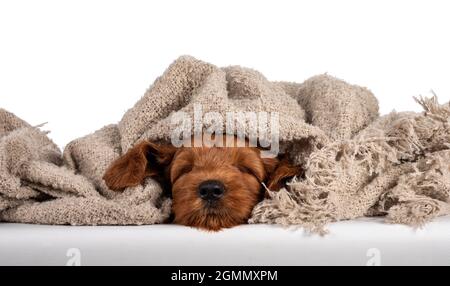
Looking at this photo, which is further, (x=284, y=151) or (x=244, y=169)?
(x=284, y=151)

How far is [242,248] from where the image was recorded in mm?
1863

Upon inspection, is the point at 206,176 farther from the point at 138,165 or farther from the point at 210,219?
the point at 138,165

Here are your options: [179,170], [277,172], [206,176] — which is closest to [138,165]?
[179,170]

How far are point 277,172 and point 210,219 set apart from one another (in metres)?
0.30

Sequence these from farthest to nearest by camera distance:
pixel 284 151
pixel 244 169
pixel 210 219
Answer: pixel 284 151 < pixel 244 169 < pixel 210 219

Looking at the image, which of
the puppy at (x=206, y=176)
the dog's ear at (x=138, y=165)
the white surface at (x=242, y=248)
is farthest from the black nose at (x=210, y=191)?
the dog's ear at (x=138, y=165)

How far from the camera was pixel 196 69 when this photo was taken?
2.41m

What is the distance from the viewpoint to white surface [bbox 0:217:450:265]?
1864 mm

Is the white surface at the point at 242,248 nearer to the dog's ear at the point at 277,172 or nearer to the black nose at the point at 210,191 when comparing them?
the black nose at the point at 210,191

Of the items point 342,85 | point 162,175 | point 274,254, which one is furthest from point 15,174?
point 342,85

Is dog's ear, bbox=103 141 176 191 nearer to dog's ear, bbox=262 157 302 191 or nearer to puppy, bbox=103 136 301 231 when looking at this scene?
puppy, bbox=103 136 301 231

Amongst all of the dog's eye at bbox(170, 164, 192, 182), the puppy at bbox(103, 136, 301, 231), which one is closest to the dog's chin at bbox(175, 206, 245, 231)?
the puppy at bbox(103, 136, 301, 231)
